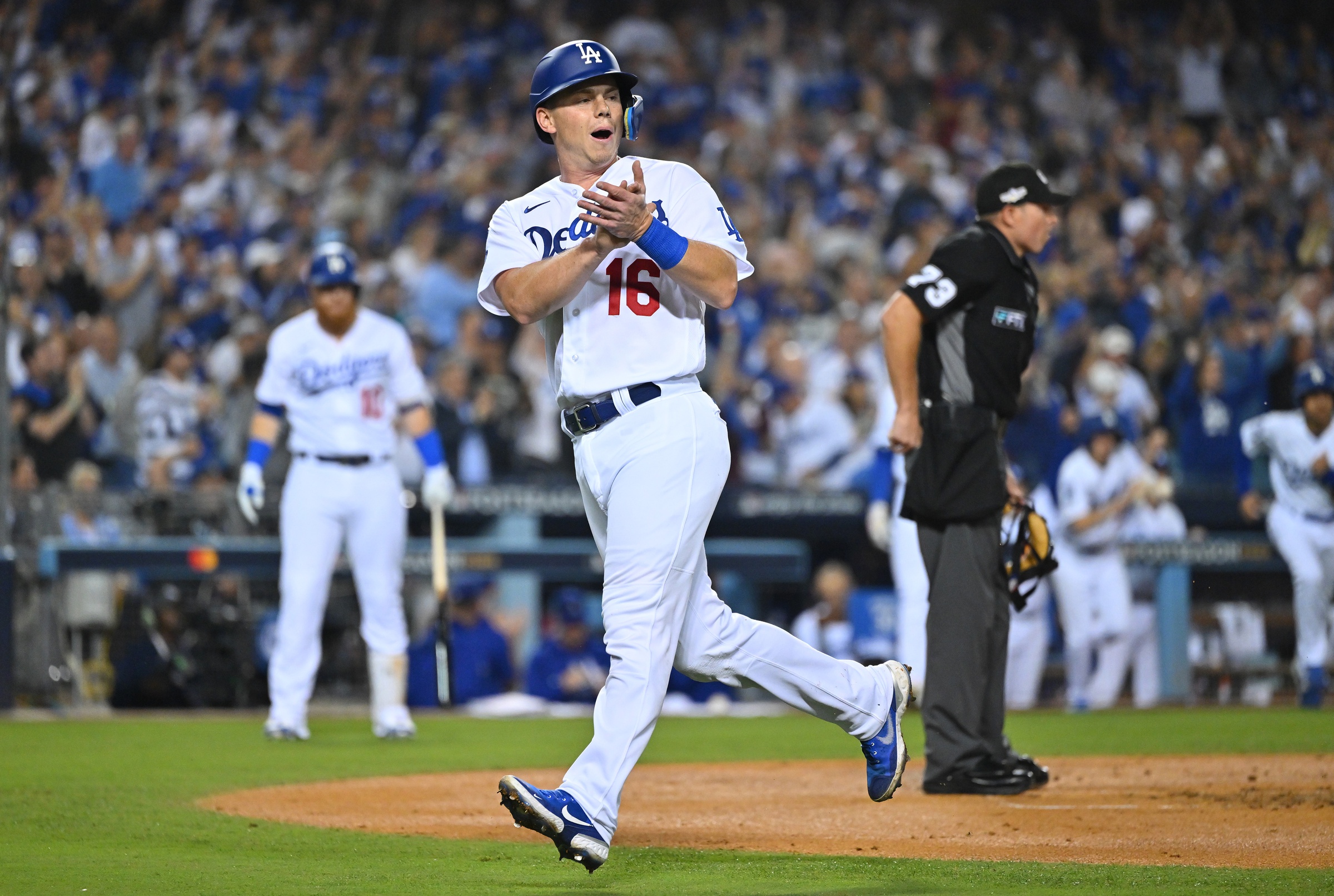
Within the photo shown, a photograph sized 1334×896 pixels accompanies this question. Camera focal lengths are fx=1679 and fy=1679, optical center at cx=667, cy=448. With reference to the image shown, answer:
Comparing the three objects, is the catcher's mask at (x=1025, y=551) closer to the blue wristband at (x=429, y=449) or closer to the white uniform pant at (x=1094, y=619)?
the blue wristband at (x=429, y=449)

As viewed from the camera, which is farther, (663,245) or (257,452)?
(257,452)

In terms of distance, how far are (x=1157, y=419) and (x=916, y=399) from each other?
353 inches

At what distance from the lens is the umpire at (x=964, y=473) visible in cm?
590

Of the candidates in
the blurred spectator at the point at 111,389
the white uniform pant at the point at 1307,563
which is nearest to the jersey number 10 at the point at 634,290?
the white uniform pant at the point at 1307,563

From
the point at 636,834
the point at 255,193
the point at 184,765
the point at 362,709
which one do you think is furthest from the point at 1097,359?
the point at 636,834

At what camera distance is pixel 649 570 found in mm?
4098

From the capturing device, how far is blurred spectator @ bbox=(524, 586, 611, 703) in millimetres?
11273

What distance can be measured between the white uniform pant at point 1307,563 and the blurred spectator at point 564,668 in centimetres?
463

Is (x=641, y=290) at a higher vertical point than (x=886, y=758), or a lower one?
higher

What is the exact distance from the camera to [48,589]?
1080cm

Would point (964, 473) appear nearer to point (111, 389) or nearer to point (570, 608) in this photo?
point (570, 608)

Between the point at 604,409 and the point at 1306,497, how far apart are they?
28.0 feet

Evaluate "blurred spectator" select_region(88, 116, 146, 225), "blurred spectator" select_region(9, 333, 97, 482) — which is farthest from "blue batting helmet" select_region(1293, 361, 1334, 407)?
"blurred spectator" select_region(88, 116, 146, 225)

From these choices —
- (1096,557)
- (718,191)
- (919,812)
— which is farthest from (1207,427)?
(919,812)
